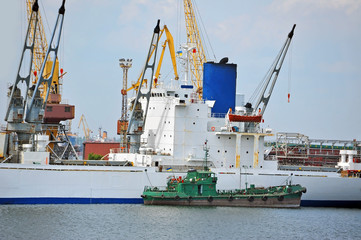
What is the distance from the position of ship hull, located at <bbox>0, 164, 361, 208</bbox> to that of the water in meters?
1.04

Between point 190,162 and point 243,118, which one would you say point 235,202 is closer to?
point 190,162

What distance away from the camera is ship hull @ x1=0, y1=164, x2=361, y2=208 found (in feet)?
124

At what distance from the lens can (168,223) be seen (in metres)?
33.0

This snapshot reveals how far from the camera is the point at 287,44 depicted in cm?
4684

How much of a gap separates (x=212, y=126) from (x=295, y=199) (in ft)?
25.2

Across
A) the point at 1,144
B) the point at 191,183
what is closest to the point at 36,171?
the point at 1,144

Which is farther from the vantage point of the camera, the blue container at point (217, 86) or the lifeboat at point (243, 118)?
the blue container at point (217, 86)

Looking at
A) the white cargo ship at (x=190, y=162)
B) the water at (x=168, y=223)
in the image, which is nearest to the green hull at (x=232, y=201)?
the water at (x=168, y=223)

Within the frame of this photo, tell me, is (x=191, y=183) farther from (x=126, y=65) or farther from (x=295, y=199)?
(x=126, y=65)

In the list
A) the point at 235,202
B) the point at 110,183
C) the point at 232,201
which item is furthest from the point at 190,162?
the point at 110,183

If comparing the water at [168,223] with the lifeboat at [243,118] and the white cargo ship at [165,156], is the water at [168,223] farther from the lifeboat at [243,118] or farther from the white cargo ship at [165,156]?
the lifeboat at [243,118]

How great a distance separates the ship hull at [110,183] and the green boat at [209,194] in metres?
0.97

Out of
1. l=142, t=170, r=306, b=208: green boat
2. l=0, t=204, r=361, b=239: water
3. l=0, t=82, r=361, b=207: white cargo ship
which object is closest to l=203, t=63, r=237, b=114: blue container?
l=0, t=82, r=361, b=207: white cargo ship

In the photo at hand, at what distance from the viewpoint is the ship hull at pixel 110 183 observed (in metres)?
37.7
